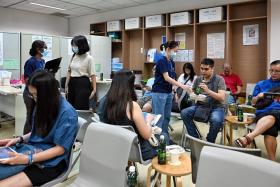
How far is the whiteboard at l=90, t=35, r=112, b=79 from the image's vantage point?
674 centimetres

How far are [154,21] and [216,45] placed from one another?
150 centimetres

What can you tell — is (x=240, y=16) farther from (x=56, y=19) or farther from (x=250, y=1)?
(x=56, y=19)

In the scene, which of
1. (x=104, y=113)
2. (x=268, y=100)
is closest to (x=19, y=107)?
(x=104, y=113)

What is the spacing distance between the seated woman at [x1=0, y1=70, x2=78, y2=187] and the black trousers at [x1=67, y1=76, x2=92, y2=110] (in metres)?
1.53

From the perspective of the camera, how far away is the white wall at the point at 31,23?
22.8 ft

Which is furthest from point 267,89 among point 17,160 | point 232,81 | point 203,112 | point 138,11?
point 138,11

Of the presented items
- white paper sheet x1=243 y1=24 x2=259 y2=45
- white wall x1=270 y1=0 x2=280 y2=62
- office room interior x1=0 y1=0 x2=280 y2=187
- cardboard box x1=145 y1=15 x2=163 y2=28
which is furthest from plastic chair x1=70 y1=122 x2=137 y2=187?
cardboard box x1=145 y1=15 x2=163 y2=28

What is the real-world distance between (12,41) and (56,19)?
2.65 meters

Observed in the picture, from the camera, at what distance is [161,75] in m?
3.62

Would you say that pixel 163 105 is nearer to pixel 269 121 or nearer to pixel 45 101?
pixel 269 121

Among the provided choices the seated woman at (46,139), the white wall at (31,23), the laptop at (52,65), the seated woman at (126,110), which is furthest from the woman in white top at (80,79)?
the white wall at (31,23)

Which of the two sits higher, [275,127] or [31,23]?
[31,23]

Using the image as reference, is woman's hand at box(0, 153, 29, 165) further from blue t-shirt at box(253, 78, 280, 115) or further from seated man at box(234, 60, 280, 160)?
blue t-shirt at box(253, 78, 280, 115)

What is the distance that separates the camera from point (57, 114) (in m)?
1.76
